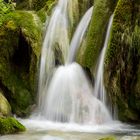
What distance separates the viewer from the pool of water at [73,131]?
12316 mm

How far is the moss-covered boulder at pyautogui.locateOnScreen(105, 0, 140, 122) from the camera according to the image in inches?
556

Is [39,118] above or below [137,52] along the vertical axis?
below

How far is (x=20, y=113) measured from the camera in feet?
52.4

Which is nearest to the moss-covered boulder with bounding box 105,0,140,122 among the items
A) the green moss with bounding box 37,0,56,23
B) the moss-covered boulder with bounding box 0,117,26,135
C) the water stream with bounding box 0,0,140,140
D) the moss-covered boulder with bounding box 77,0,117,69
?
the water stream with bounding box 0,0,140,140

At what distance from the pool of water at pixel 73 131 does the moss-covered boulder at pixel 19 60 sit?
1.70 metres

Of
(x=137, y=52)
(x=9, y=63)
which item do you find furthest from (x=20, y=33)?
(x=137, y=52)

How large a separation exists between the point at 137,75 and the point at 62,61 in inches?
136

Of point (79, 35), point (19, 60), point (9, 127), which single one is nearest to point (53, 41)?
point (79, 35)

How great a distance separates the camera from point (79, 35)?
16.8 meters

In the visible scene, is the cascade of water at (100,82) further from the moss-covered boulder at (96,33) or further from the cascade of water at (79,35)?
the cascade of water at (79,35)

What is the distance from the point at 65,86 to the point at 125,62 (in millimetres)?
2521

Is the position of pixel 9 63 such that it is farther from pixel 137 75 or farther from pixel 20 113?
pixel 137 75

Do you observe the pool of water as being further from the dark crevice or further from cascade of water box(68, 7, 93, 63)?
cascade of water box(68, 7, 93, 63)

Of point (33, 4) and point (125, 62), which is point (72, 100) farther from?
point (33, 4)
